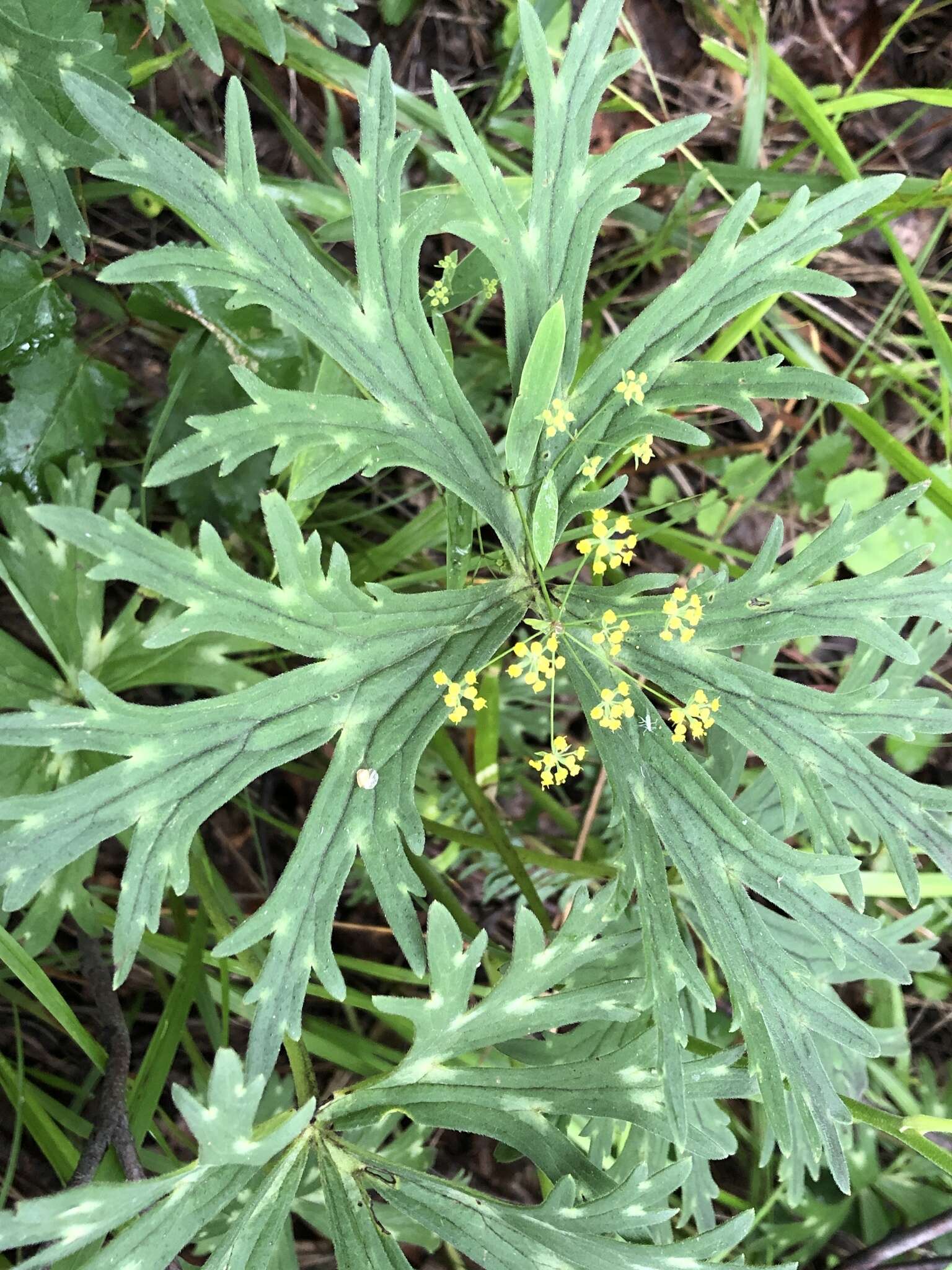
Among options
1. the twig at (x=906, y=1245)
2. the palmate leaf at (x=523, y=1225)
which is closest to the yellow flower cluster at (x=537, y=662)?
the palmate leaf at (x=523, y=1225)

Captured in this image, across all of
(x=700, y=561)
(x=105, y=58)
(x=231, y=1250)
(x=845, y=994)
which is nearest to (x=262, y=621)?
(x=231, y=1250)

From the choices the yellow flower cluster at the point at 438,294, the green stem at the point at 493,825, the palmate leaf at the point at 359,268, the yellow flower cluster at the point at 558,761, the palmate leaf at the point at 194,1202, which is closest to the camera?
the palmate leaf at the point at 194,1202

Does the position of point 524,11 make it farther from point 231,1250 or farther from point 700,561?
point 231,1250

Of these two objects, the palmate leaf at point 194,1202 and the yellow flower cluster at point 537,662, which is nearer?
the palmate leaf at point 194,1202

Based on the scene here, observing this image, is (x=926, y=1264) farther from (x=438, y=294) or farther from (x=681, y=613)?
(x=438, y=294)

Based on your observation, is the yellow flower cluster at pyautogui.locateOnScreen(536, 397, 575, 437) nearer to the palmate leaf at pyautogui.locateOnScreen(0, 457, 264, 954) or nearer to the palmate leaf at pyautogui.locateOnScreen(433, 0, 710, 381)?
the palmate leaf at pyautogui.locateOnScreen(433, 0, 710, 381)

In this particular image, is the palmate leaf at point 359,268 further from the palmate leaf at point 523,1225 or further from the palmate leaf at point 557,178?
the palmate leaf at point 523,1225
